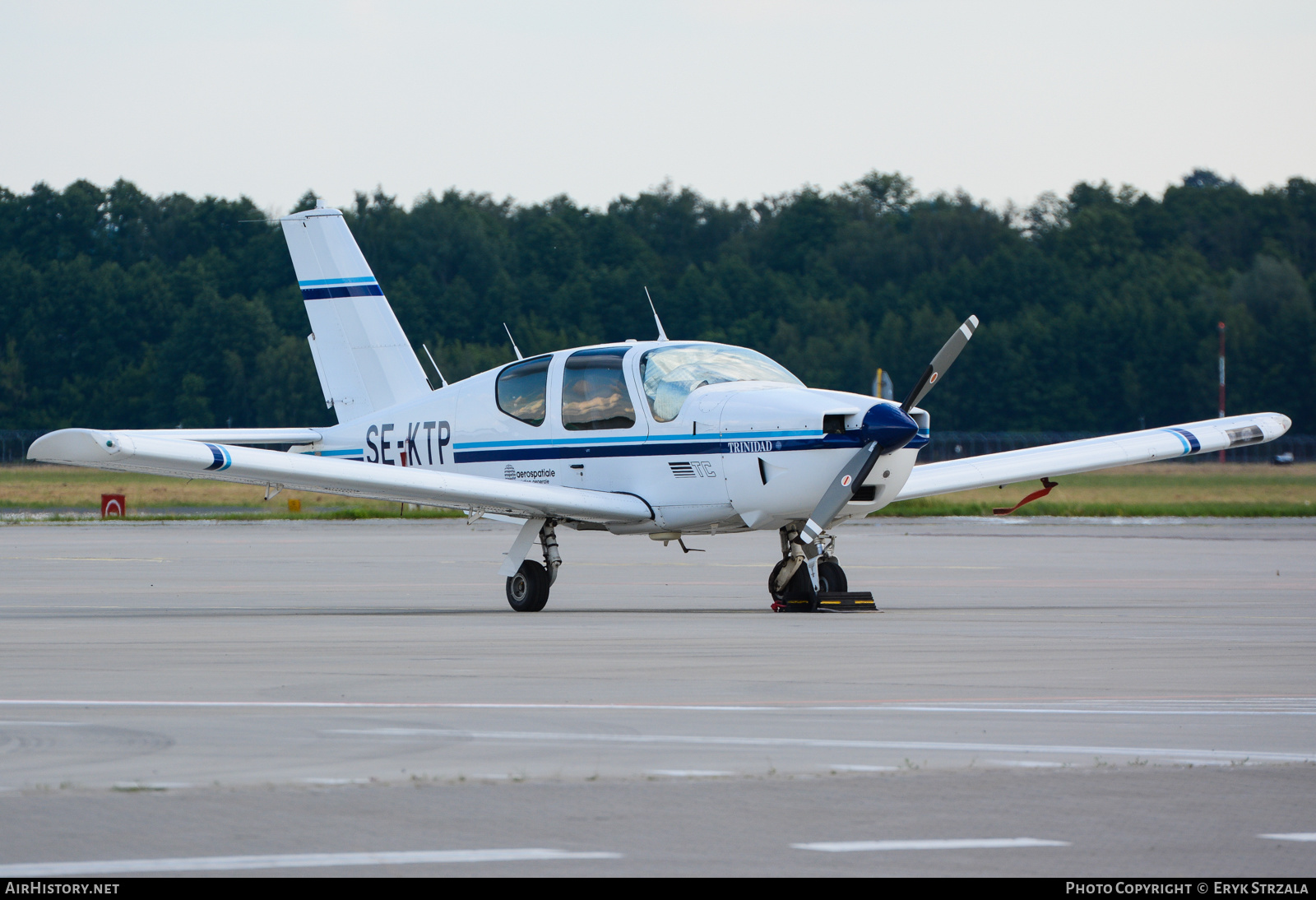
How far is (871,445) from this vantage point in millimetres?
14883

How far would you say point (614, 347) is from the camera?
1630 cm

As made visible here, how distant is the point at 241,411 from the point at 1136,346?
171ft

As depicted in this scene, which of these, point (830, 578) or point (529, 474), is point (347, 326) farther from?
point (830, 578)

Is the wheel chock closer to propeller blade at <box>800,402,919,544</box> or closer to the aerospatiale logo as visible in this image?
propeller blade at <box>800,402,919,544</box>

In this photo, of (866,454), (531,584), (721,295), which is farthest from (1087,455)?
(721,295)

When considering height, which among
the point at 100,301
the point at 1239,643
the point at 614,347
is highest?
the point at 100,301

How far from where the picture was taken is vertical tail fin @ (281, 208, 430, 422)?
19.3m

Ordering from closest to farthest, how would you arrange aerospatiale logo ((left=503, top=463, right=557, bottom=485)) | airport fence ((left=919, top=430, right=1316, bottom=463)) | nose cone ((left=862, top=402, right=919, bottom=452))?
nose cone ((left=862, top=402, right=919, bottom=452)), aerospatiale logo ((left=503, top=463, right=557, bottom=485)), airport fence ((left=919, top=430, right=1316, bottom=463))

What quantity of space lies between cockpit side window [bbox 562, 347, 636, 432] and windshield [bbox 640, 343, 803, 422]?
25 cm

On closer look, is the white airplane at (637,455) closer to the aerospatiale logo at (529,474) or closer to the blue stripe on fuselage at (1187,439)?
the aerospatiale logo at (529,474)

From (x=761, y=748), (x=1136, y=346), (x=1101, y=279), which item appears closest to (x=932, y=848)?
(x=761, y=748)

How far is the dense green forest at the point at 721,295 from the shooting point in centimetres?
10350

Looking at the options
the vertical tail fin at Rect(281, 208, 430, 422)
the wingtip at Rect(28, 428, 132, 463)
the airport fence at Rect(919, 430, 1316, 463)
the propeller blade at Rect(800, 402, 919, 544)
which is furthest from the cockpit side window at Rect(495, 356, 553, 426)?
the airport fence at Rect(919, 430, 1316, 463)
